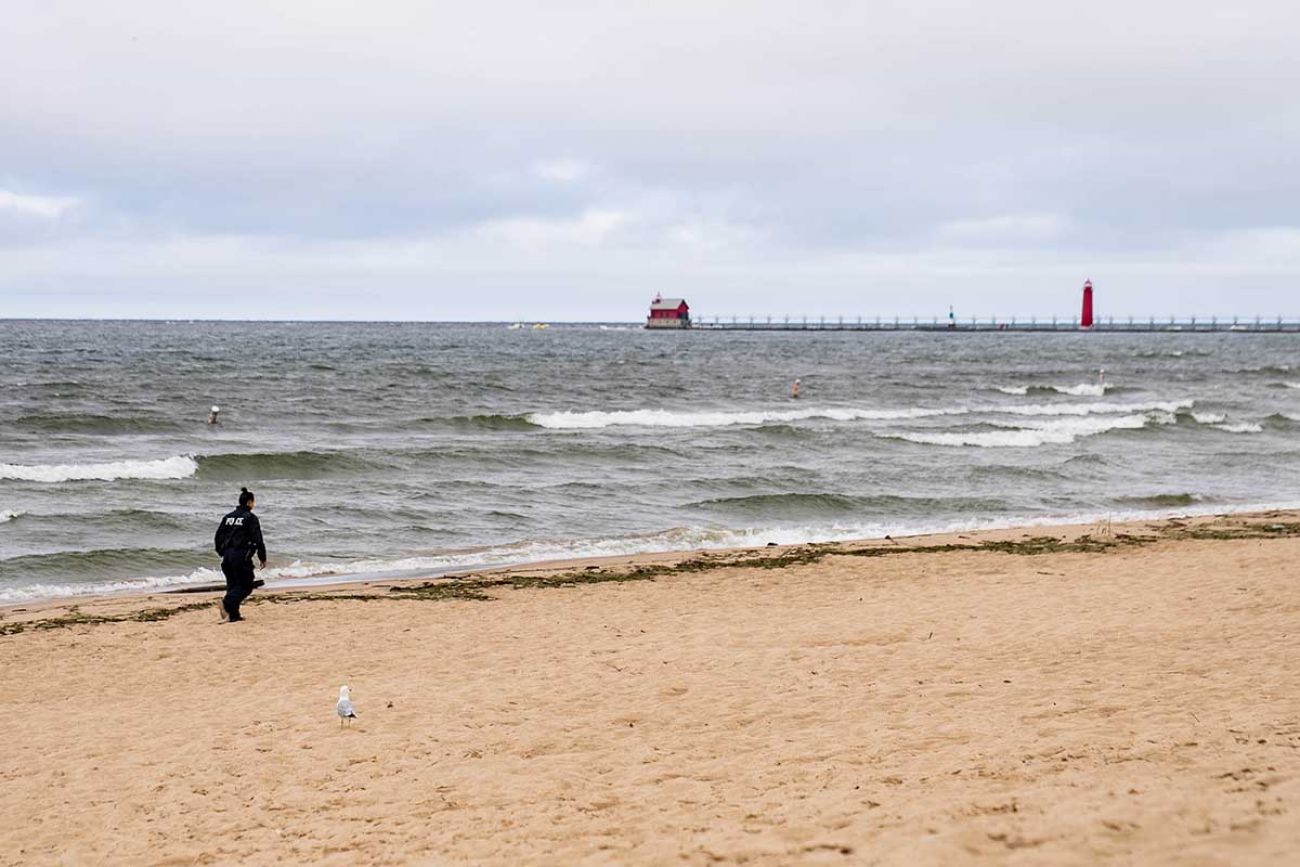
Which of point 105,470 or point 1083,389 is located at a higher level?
point 1083,389

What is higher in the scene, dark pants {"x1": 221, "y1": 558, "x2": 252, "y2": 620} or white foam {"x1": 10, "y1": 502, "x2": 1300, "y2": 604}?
dark pants {"x1": 221, "y1": 558, "x2": 252, "y2": 620}

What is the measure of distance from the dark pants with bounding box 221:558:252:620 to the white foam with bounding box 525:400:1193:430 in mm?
23341

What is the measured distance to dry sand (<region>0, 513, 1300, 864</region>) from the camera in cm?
578

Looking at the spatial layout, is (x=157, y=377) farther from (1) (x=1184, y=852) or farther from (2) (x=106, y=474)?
(1) (x=1184, y=852)

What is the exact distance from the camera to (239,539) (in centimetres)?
1254

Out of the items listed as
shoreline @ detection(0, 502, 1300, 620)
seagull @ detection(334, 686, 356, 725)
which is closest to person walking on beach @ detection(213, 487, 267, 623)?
shoreline @ detection(0, 502, 1300, 620)

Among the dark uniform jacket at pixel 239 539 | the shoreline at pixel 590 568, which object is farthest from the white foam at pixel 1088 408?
the dark uniform jacket at pixel 239 539

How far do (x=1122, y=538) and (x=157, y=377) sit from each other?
4457 cm

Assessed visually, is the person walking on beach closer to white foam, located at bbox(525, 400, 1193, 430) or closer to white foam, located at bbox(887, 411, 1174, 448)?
white foam, located at bbox(525, 400, 1193, 430)

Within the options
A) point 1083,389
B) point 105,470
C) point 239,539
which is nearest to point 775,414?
point 1083,389

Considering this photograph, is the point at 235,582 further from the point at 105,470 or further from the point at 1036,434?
the point at 1036,434

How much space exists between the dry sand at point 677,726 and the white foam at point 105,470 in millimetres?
11145

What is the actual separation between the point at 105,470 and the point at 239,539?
13.9 metres

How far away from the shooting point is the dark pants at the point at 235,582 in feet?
41.1
